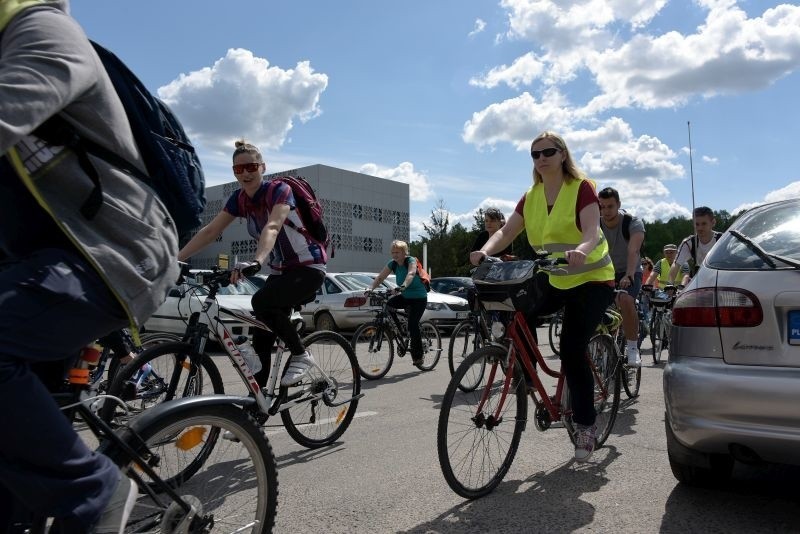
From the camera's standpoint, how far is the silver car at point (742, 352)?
2.73m

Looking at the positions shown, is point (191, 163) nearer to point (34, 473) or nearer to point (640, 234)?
point (34, 473)

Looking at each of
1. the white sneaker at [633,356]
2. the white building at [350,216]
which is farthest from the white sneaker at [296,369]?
the white building at [350,216]

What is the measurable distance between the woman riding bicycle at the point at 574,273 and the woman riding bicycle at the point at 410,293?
4.90 meters

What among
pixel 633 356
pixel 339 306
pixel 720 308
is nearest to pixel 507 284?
pixel 720 308

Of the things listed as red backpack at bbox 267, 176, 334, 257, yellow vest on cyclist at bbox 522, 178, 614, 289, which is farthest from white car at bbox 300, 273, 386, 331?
yellow vest on cyclist at bbox 522, 178, 614, 289

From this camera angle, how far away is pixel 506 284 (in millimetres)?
3479

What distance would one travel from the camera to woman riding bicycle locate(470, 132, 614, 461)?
12.5 feet

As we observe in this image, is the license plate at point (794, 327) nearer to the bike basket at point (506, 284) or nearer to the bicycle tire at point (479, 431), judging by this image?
the bike basket at point (506, 284)

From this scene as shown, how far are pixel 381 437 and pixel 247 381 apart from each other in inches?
57.3

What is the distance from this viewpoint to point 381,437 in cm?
493

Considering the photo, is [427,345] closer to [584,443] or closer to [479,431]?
[584,443]

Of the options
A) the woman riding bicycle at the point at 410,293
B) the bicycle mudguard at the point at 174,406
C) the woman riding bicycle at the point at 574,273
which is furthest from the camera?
the woman riding bicycle at the point at 410,293

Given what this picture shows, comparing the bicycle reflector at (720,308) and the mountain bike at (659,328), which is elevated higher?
the bicycle reflector at (720,308)

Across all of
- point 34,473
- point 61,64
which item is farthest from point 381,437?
point 61,64
